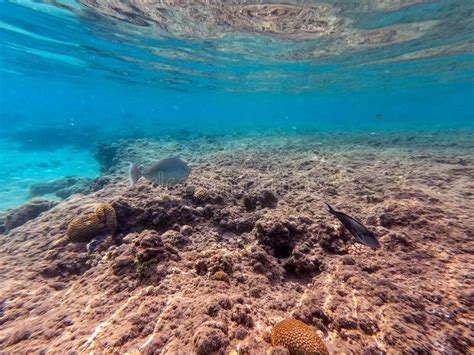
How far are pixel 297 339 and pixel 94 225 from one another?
174 inches

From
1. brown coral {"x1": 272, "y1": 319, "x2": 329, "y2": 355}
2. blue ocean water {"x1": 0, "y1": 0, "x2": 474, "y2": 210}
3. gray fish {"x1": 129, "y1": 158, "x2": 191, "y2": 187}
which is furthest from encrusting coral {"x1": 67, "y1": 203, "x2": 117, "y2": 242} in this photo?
blue ocean water {"x1": 0, "y1": 0, "x2": 474, "y2": 210}

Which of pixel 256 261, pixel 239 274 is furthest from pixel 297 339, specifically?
pixel 256 261

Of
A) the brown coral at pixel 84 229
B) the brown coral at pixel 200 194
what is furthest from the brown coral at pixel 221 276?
→ the brown coral at pixel 84 229

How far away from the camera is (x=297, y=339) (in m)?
2.37

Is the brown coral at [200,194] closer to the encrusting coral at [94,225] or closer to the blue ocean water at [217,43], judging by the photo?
the encrusting coral at [94,225]

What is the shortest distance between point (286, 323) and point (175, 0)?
49.2 feet

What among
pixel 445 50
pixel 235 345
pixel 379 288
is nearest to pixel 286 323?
pixel 235 345

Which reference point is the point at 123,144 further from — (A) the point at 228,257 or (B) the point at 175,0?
(A) the point at 228,257

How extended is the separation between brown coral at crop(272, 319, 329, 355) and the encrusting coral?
13.1 ft

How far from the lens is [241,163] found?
11.8m

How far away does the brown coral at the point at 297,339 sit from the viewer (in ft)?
7.61

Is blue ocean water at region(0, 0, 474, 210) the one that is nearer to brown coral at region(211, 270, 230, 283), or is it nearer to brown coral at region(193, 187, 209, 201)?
brown coral at region(193, 187, 209, 201)

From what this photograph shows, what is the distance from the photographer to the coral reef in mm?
2625

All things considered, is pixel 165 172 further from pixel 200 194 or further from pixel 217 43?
pixel 217 43
